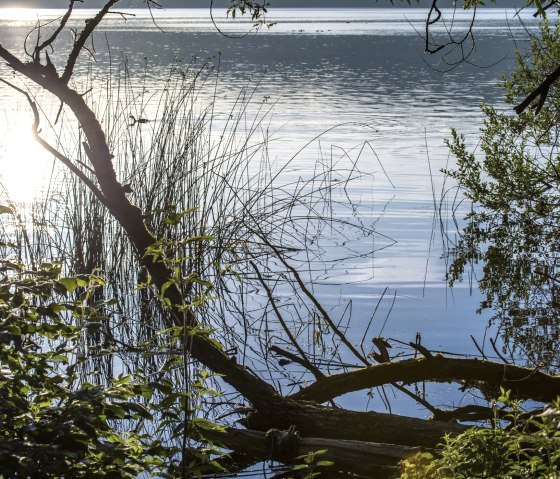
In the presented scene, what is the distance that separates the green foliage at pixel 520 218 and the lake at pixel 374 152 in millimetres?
218

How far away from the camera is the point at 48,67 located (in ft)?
13.3

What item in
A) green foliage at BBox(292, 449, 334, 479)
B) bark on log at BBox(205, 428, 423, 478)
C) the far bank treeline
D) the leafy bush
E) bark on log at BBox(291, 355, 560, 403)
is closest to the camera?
the leafy bush

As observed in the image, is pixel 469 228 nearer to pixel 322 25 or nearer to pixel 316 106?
pixel 316 106

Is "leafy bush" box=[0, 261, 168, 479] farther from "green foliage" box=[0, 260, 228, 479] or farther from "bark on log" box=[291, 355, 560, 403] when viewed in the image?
"bark on log" box=[291, 355, 560, 403]

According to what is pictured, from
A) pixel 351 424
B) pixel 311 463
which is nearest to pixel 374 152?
pixel 351 424

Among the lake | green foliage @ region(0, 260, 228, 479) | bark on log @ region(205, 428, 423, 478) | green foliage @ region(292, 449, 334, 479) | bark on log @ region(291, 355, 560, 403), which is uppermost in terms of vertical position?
green foliage @ region(0, 260, 228, 479)

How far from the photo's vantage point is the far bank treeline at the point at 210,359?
91.8 inches

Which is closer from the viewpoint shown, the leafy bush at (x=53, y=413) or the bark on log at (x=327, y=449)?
the leafy bush at (x=53, y=413)

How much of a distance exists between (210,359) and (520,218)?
4886mm

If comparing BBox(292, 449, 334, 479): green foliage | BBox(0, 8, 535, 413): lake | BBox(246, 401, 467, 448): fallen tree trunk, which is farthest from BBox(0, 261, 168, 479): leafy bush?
BBox(0, 8, 535, 413): lake

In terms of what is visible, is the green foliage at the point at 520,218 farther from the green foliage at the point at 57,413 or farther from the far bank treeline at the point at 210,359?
the green foliage at the point at 57,413

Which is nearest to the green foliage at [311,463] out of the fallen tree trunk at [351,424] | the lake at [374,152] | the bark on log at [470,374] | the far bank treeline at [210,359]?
the far bank treeline at [210,359]

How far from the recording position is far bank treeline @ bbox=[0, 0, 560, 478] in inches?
91.8

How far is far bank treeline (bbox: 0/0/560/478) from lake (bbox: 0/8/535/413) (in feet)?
1.09
